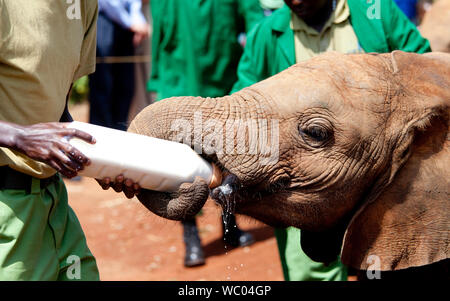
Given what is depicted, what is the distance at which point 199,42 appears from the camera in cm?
583

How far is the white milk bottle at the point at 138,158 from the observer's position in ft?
8.13

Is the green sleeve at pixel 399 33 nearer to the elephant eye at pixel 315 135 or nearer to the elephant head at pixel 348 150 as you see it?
the elephant head at pixel 348 150

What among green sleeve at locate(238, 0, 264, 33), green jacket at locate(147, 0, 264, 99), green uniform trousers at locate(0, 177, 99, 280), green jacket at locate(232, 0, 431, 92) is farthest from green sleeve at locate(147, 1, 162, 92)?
green uniform trousers at locate(0, 177, 99, 280)

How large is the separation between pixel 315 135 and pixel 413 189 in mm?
411

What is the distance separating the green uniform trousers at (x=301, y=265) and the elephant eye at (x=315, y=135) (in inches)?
51.3

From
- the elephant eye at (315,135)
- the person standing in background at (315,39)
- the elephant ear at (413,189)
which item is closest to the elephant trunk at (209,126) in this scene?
the elephant eye at (315,135)

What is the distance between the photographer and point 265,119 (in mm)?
2828

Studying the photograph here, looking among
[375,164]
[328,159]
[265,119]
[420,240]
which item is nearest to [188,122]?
[265,119]

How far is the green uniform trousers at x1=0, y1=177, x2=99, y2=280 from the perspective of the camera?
9.32 ft

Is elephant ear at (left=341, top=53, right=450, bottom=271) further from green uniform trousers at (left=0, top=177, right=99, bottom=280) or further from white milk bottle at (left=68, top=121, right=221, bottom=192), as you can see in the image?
green uniform trousers at (left=0, top=177, right=99, bottom=280)

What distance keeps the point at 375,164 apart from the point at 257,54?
1524mm

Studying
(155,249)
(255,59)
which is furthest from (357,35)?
(155,249)

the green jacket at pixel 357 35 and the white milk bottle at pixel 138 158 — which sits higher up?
the white milk bottle at pixel 138 158
